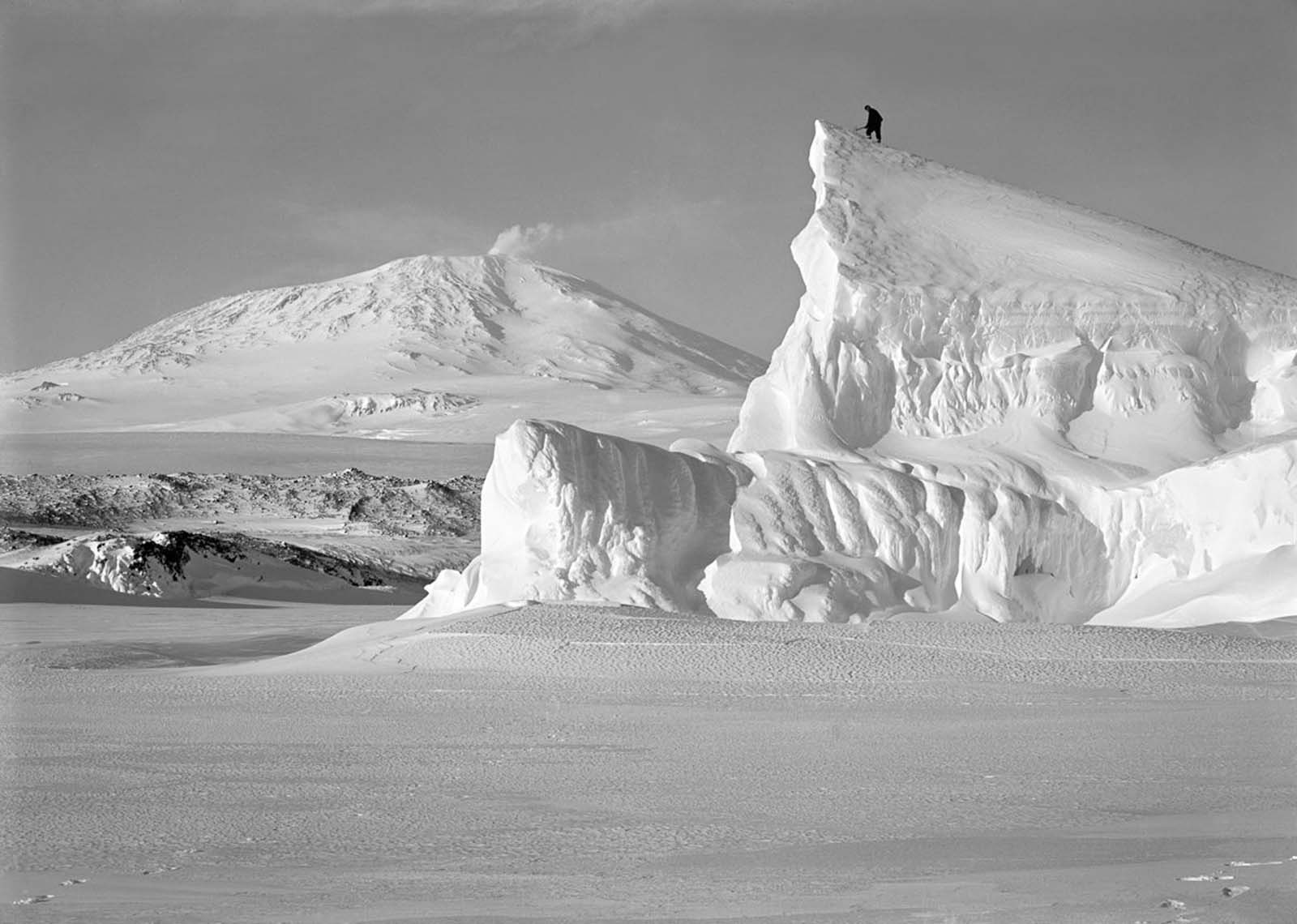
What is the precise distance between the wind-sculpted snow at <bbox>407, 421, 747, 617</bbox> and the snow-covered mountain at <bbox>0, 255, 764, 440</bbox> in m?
58.0

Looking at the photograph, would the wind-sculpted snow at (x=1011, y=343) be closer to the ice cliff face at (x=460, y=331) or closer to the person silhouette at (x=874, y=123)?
the person silhouette at (x=874, y=123)

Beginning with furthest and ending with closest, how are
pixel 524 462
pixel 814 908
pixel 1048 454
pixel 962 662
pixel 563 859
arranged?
pixel 1048 454 → pixel 524 462 → pixel 962 662 → pixel 563 859 → pixel 814 908

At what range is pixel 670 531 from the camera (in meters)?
18.8

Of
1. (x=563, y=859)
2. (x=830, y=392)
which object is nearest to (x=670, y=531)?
(x=830, y=392)

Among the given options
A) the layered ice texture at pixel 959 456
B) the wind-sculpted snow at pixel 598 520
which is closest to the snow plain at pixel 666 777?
the wind-sculpted snow at pixel 598 520

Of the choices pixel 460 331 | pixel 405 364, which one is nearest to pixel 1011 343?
pixel 405 364

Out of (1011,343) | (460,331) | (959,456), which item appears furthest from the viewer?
(460,331)

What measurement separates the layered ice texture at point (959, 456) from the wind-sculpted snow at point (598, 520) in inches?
1.3

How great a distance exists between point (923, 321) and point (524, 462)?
5.69 meters

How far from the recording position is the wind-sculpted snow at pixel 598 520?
18.3 m

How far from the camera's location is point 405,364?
382ft

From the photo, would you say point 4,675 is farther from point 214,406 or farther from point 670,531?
point 214,406

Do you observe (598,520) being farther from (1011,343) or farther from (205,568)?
(205,568)

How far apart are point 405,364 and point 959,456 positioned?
324 feet
